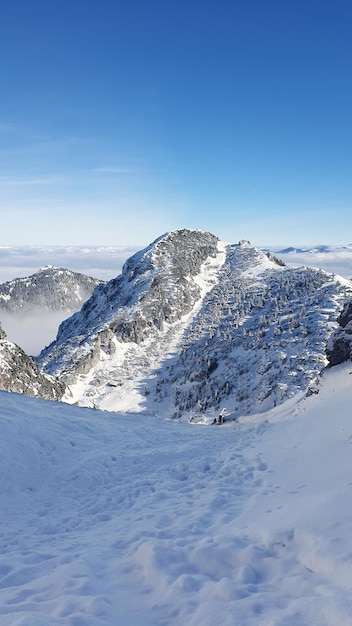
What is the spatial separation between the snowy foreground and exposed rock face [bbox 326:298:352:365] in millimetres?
10016

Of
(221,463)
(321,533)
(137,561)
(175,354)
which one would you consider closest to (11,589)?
(137,561)

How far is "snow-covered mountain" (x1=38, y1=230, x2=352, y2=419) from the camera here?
314ft

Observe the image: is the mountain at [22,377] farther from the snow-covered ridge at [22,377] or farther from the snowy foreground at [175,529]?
the snowy foreground at [175,529]

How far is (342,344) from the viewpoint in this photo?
2861 centimetres

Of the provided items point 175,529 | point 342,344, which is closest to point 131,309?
point 342,344

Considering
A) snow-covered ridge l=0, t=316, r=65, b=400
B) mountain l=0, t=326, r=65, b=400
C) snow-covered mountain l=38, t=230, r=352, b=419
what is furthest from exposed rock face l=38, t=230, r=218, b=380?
mountain l=0, t=326, r=65, b=400

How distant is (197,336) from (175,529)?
134m

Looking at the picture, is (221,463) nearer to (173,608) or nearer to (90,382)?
(173,608)

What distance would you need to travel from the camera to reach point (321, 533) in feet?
23.6

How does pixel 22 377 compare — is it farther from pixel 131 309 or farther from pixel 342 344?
pixel 342 344

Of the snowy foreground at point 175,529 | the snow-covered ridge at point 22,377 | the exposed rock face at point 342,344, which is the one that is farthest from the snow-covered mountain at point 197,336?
the snowy foreground at point 175,529

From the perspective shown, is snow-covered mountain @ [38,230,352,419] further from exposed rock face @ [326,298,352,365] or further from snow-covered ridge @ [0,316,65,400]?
exposed rock face @ [326,298,352,365]

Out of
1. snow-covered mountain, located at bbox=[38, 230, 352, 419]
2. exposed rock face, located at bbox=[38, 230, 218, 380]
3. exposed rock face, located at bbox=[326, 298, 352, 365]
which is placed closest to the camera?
exposed rock face, located at bbox=[326, 298, 352, 365]

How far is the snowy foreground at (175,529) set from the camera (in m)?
5.88
